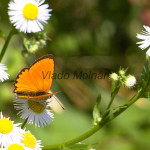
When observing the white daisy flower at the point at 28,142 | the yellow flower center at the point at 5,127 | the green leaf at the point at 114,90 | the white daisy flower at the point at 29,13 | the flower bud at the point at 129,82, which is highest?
the white daisy flower at the point at 29,13

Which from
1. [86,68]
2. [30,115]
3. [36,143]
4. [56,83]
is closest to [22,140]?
[36,143]

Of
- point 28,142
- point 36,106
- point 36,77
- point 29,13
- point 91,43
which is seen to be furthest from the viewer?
point 91,43

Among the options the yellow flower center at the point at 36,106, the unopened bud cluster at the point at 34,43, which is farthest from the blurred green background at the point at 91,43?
the yellow flower center at the point at 36,106

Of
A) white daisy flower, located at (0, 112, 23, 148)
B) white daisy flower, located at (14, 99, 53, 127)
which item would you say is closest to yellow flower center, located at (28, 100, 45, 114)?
white daisy flower, located at (14, 99, 53, 127)

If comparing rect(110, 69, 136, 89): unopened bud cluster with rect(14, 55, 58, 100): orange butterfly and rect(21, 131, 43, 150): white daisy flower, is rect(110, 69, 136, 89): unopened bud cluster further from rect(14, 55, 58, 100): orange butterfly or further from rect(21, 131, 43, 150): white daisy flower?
rect(21, 131, 43, 150): white daisy flower

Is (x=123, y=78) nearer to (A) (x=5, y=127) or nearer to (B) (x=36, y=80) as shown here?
(B) (x=36, y=80)

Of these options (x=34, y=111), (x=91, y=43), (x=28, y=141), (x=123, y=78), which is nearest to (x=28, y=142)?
(x=28, y=141)

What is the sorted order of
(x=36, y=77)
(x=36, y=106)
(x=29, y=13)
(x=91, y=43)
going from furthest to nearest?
1. (x=91, y=43)
2. (x=29, y=13)
3. (x=36, y=106)
4. (x=36, y=77)

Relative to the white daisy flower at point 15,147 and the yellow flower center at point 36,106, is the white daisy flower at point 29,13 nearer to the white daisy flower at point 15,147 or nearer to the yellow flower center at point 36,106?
the yellow flower center at point 36,106
